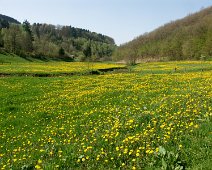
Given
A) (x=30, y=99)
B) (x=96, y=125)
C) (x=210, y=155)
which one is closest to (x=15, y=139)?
(x=96, y=125)

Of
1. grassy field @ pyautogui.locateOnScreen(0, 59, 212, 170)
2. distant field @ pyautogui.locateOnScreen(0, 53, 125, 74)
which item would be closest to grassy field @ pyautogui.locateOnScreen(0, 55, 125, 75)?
distant field @ pyautogui.locateOnScreen(0, 53, 125, 74)

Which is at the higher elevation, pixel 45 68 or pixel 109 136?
pixel 109 136

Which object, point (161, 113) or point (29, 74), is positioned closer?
point (161, 113)

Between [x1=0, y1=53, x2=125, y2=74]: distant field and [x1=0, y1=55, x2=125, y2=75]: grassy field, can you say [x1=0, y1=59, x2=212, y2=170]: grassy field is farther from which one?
[x1=0, y1=53, x2=125, y2=74]: distant field

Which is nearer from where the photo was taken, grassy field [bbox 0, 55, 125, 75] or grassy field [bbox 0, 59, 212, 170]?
grassy field [bbox 0, 59, 212, 170]

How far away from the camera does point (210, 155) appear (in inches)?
328

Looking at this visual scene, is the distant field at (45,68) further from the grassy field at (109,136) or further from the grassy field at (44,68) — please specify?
the grassy field at (109,136)

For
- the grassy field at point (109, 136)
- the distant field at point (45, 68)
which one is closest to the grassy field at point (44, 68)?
the distant field at point (45, 68)

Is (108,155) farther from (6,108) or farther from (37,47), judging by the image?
(37,47)

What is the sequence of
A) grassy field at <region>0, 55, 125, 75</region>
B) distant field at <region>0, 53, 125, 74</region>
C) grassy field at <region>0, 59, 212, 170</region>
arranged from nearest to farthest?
1. grassy field at <region>0, 59, 212, 170</region>
2. grassy field at <region>0, 55, 125, 75</region>
3. distant field at <region>0, 53, 125, 74</region>

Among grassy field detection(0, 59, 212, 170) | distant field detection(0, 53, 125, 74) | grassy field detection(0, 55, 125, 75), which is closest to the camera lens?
grassy field detection(0, 59, 212, 170)

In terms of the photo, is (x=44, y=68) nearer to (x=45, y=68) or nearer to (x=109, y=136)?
(x=45, y=68)

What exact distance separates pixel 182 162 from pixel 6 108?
14.9 meters

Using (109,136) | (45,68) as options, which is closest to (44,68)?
(45,68)
